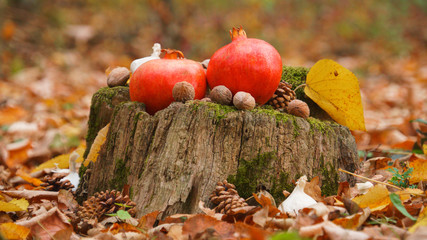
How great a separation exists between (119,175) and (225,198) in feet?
2.08

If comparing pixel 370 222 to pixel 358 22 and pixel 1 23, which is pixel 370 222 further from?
pixel 358 22

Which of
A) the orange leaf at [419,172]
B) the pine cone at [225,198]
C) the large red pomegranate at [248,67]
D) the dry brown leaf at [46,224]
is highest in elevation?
the large red pomegranate at [248,67]

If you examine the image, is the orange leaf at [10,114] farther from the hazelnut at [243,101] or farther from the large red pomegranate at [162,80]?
the hazelnut at [243,101]

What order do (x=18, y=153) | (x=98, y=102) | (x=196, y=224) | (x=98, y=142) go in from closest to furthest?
1. (x=196, y=224)
2. (x=98, y=142)
3. (x=98, y=102)
4. (x=18, y=153)

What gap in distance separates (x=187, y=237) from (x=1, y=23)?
238 inches

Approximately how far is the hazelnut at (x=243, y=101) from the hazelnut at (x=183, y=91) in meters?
0.23

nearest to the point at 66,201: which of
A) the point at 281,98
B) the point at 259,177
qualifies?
the point at 259,177

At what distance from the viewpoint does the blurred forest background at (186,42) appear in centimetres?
496

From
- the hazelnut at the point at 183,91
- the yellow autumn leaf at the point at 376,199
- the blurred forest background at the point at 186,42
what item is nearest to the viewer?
the yellow autumn leaf at the point at 376,199

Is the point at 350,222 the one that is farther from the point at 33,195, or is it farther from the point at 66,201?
the point at 33,195

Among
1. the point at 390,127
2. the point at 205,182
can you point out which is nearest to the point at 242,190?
the point at 205,182

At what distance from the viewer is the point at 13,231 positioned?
1.48 m

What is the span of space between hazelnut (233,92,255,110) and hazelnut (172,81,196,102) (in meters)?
0.23

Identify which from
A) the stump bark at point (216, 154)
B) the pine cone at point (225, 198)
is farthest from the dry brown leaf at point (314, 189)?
the pine cone at point (225, 198)
